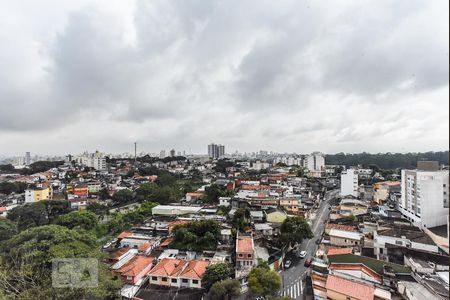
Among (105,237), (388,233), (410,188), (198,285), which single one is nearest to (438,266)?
(388,233)

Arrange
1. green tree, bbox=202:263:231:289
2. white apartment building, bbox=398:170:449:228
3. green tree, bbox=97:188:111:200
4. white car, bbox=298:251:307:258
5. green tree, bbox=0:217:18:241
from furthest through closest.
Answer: green tree, bbox=97:188:111:200, green tree, bbox=0:217:18:241, white apartment building, bbox=398:170:449:228, white car, bbox=298:251:307:258, green tree, bbox=202:263:231:289

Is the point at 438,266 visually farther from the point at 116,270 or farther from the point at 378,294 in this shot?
the point at 116,270

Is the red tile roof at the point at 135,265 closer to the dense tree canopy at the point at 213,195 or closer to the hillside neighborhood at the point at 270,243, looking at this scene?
the hillside neighborhood at the point at 270,243

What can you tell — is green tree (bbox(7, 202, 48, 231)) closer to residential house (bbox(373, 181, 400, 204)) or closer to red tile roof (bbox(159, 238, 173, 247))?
red tile roof (bbox(159, 238, 173, 247))

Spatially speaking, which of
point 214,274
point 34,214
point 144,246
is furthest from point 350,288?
point 34,214

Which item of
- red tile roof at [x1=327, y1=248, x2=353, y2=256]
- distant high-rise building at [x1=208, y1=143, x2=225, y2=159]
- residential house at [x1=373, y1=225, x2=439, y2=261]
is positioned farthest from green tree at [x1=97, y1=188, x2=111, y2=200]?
distant high-rise building at [x1=208, y1=143, x2=225, y2=159]
